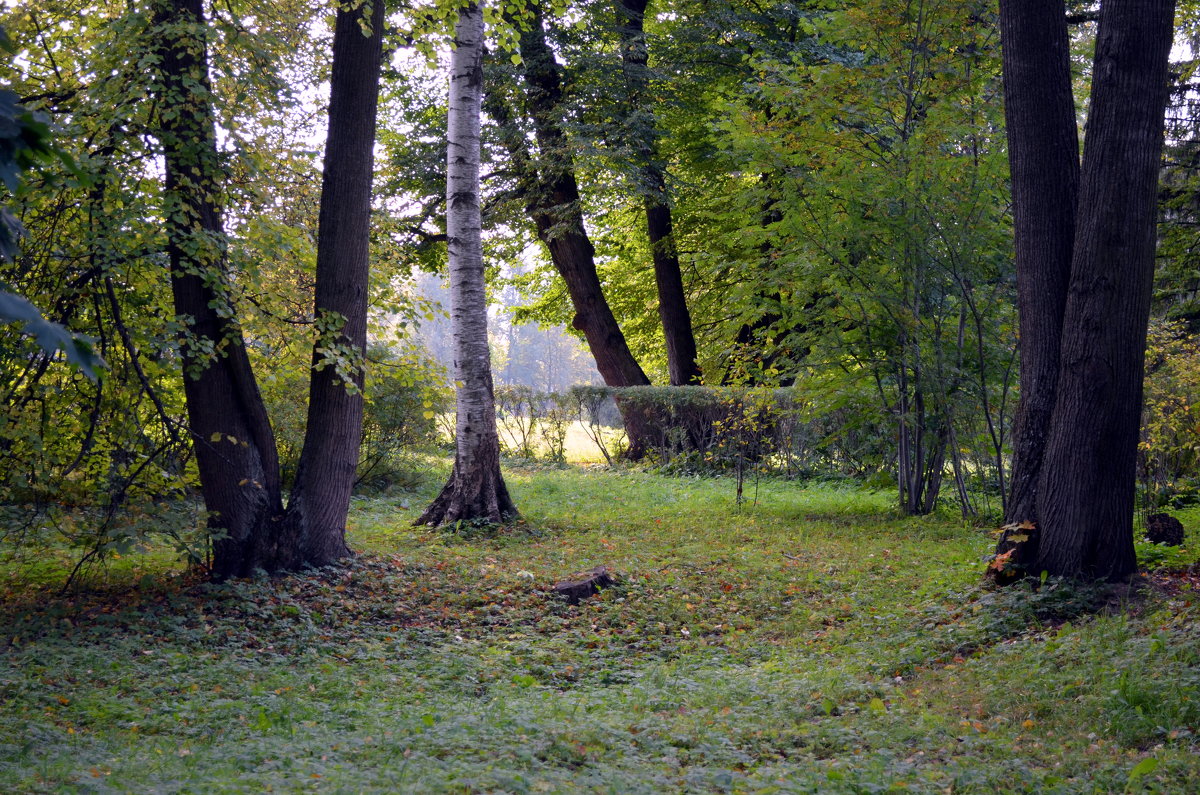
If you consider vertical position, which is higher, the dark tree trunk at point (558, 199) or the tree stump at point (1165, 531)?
the dark tree trunk at point (558, 199)

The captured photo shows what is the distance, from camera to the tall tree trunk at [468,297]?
9.88 metres

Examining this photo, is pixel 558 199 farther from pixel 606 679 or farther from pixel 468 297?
pixel 606 679

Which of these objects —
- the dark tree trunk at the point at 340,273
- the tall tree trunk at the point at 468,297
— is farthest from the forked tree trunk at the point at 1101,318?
the tall tree trunk at the point at 468,297

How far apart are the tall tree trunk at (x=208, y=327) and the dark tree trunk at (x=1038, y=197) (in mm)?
5847

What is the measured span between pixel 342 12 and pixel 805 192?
5.46 m

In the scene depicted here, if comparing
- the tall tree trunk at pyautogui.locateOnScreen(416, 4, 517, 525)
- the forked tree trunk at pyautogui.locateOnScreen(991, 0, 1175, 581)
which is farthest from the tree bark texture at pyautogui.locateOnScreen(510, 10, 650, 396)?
the forked tree trunk at pyautogui.locateOnScreen(991, 0, 1175, 581)

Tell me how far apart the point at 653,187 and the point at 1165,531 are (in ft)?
36.8

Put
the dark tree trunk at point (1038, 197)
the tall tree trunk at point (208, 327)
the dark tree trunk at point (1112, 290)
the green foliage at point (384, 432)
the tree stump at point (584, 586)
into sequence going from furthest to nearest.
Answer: the green foliage at point (384, 432)
the tree stump at point (584, 586)
the dark tree trunk at point (1038, 197)
the tall tree trunk at point (208, 327)
the dark tree trunk at point (1112, 290)

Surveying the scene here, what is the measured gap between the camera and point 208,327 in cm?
681

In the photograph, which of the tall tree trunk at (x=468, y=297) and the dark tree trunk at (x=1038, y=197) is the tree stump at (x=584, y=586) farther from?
the dark tree trunk at (x=1038, y=197)

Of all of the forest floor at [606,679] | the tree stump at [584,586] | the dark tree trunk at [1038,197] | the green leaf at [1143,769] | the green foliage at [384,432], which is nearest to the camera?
the green leaf at [1143,769]

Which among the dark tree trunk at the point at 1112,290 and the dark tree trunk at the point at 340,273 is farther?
the dark tree trunk at the point at 340,273

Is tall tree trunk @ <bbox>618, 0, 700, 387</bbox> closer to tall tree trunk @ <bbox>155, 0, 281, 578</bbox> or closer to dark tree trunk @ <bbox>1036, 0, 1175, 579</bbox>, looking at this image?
tall tree trunk @ <bbox>155, 0, 281, 578</bbox>

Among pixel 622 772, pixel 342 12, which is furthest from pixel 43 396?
Result: pixel 622 772
